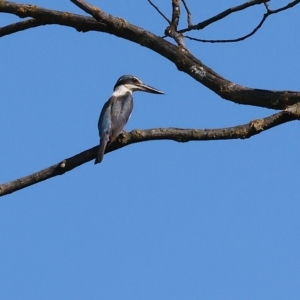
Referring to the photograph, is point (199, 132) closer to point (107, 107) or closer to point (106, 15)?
point (106, 15)

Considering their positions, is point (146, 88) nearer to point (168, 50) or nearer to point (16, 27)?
point (16, 27)

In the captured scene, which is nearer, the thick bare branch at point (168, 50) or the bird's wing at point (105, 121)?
the thick bare branch at point (168, 50)

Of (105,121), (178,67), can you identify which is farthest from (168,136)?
(105,121)

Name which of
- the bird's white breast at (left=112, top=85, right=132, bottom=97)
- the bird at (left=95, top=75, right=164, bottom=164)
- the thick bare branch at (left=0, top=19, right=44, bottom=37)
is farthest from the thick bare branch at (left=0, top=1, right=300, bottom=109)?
the bird's white breast at (left=112, top=85, right=132, bottom=97)

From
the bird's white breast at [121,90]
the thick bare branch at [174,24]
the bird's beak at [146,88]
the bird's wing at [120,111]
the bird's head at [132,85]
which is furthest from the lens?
the bird's head at [132,85]

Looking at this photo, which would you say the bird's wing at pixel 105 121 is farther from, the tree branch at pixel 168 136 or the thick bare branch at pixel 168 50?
the tree branch at pixel 168 136

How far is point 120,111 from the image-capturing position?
6980 millimetres

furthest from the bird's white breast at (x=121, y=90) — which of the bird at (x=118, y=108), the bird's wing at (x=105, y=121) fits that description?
the bird's wing at (x=105, y=121)

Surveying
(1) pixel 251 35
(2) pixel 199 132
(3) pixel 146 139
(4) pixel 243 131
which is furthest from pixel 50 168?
(1) pixel 251 35

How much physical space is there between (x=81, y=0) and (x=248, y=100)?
3.49 ft

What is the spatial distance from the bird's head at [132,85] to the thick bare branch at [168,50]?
4.43 meters

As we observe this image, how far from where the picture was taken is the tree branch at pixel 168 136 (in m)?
3.14

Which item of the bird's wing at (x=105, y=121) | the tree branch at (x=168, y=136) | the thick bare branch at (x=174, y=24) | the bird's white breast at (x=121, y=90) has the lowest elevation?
→ the tree branch at (x=168, y=136)

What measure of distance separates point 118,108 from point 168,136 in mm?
3763
